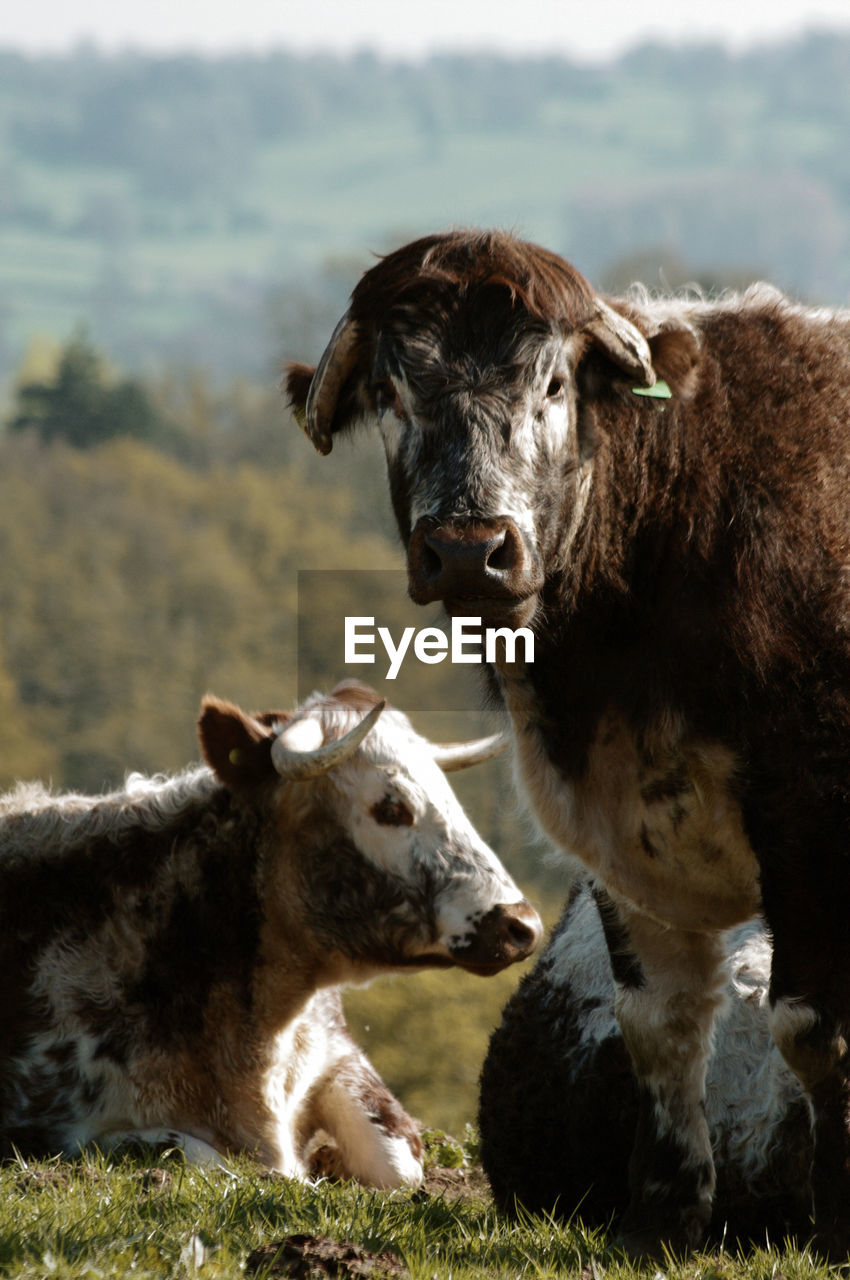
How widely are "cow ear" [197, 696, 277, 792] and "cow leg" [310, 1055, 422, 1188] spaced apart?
1454 millimetres

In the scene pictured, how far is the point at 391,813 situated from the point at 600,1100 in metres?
1.84

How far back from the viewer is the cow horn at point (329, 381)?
5363 mm

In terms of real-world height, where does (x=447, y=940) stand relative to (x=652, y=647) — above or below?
below

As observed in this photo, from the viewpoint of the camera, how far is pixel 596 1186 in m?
6.42

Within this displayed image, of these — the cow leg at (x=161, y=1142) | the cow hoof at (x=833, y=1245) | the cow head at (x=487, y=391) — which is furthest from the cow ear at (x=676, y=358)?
the cow leg at (x=161, y=1142)

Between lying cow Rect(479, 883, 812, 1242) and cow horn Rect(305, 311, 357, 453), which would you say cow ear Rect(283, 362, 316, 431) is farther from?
lying cow Rect(479, 883, 812, 1242)

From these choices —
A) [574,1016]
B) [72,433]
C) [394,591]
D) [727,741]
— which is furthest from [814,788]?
[72,433]

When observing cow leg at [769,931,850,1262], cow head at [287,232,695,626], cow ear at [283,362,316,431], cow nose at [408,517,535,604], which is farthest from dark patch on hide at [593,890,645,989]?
cow ear at [283,362,316,431]

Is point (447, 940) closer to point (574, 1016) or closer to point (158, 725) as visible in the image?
point (574, 1016)

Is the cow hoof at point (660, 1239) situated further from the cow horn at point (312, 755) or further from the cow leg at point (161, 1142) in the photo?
the cow horn at point (312, 755)

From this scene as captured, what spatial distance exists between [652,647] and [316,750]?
9.34 ft

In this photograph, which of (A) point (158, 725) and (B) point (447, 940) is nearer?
(B) point (447, 940)

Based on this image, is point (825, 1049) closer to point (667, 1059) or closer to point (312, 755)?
point (667, 1059)

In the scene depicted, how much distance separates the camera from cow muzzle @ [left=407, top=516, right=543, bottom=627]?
14.8 feet
